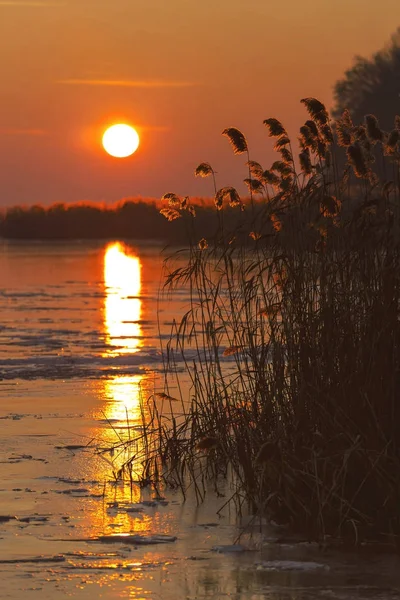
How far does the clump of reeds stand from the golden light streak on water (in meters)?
7.27

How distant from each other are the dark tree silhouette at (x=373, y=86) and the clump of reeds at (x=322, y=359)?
5383cm

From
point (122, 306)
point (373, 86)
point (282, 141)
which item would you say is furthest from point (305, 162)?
point (373, 86)

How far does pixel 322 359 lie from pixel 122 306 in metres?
15.0

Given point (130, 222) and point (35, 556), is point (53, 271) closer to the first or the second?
point (35, 556)

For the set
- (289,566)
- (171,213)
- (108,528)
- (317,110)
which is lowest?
(289,566)

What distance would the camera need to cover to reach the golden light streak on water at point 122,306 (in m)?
16.0

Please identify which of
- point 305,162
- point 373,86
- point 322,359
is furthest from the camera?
point 373,86

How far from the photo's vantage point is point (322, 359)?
7.11m

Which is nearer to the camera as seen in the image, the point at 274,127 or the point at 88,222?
the point at 274,127

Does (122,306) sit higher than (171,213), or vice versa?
(122,306)

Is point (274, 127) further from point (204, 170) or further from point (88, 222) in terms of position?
point (88, 222)

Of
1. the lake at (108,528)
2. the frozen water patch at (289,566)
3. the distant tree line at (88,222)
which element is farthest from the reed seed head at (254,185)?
the distant tree line at (88,222)

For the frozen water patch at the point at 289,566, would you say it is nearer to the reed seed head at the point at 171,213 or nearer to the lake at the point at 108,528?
the lake at the point at 108,528

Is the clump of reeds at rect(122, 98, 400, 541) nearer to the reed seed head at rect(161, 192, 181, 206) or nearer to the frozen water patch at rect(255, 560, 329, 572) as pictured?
the reed seed head at rect(161, 192, 181, 206)
